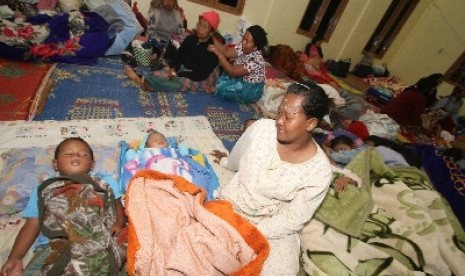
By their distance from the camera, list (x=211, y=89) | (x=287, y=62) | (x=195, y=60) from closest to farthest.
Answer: (x=195, y=60)
(x=211, y=89)
(x=287, y=62)

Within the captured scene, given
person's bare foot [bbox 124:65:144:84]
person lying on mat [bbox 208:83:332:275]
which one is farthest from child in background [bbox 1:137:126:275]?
person's bare foot [bbox 124:65:144:84]

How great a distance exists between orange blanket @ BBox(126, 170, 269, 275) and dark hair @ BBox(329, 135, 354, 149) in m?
1.90

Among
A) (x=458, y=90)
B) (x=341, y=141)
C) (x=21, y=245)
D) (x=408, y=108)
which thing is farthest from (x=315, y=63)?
(x=21, y=245)

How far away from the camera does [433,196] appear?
2.02 metres

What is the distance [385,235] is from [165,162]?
5.26ft

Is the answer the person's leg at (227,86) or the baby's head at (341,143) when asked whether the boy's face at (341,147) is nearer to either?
the baby's head at (341,143)

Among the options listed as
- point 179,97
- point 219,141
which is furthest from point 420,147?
point 179,97

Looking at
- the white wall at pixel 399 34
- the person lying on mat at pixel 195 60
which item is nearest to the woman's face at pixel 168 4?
the person lying on mat at pixel 195 60

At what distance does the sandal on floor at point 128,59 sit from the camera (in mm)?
3688

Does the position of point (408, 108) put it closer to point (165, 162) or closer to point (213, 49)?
point (213, 49)

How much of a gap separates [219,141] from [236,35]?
363cm

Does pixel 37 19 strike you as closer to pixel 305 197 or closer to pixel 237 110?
pixel 237 110

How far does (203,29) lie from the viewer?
11.1ft

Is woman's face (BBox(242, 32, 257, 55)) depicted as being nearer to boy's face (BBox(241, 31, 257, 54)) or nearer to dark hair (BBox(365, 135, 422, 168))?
boy's face (BBox(241, 31, 257, 54))
